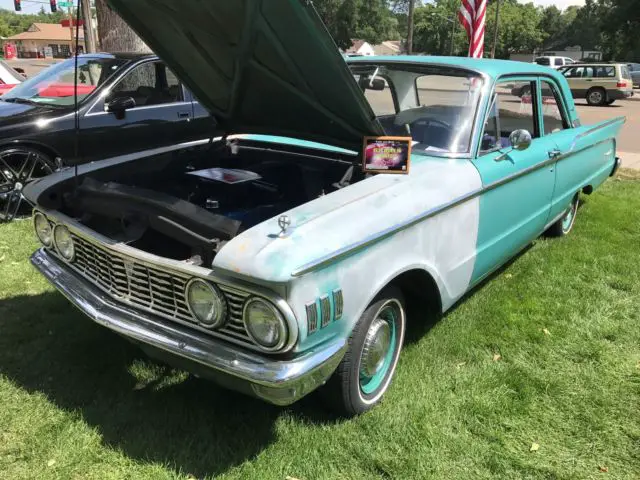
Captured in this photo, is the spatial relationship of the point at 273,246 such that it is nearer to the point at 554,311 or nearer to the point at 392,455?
the point at 392,455

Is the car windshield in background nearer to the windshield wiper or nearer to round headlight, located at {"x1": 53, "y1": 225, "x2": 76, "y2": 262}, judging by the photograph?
the windshield wiper

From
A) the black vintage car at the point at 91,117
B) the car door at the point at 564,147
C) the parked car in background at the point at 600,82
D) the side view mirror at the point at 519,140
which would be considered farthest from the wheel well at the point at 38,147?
the parked car in background at the point at 600,82

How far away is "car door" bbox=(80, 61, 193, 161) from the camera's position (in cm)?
Answer: 557

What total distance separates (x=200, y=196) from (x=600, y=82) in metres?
21.6

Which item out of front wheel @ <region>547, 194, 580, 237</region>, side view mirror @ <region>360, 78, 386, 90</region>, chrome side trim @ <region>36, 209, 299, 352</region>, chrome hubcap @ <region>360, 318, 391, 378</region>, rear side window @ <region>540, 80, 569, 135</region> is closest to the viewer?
chrome side trim @ <region>36, 209, 299, 352</region>

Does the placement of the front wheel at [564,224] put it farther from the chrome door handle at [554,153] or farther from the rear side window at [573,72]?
the rear side window at [573,72]

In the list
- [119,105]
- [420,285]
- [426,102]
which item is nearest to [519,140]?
[426,102]

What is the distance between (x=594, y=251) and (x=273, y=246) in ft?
12.5

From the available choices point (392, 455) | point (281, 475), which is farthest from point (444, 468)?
point (281, 475)

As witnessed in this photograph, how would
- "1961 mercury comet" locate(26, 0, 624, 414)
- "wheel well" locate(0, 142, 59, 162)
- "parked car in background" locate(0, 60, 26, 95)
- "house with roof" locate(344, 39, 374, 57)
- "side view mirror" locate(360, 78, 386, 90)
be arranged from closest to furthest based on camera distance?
"1961 mercury comet" locate(26, 0, 624, 414)
"side view mirror" locate(360, 78, 386, 90)
"wheel well" locate(0, 142, 59, 162)
"parked car in background" locate(0, 60, 26, 95)
"house with roof" locate(344, 39, 374, 57)

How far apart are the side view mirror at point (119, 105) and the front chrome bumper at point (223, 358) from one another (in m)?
3.56

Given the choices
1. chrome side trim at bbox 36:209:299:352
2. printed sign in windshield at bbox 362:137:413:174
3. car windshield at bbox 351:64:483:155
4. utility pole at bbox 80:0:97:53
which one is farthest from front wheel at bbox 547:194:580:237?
utility pole at bbox 80:0:97:53

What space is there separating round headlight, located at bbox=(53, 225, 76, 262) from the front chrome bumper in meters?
0.37

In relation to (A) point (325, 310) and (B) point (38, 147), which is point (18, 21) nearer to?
(B) point (38, 147)
